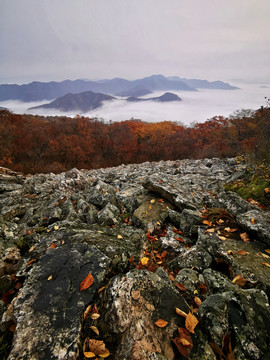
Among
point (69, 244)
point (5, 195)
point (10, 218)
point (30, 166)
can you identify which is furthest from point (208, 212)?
point (30, 166)

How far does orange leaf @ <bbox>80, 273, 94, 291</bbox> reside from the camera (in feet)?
7.50

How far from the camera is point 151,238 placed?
14.0ft

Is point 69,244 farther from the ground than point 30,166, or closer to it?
farther from the ground

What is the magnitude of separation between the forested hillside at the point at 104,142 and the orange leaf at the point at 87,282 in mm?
20032

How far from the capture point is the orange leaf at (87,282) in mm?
2285

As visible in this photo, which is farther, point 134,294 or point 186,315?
point 134,294

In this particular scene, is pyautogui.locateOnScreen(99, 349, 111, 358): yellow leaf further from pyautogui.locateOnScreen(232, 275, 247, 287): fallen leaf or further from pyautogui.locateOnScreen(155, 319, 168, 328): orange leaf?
pyautogui.locateOnScreen(232, 275, 247, 287): fallen leaf

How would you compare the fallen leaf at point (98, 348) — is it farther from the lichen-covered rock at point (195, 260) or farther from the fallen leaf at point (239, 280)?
the fallen leaf at point (239, 280)

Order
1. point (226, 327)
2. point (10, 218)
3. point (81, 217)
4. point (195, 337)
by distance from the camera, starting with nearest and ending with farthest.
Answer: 1. point (195, 337)
2. point (226, 327)
3. point (81, 217)
4. point (10, 218)

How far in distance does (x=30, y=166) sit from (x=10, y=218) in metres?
18.0

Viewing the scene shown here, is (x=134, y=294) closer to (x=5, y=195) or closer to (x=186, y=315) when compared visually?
(x=186, y=315)

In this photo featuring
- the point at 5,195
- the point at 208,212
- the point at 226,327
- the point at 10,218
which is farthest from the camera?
the point at 5,195

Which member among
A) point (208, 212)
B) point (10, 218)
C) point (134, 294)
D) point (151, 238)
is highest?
point (134, 294)

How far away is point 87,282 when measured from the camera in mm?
2340
